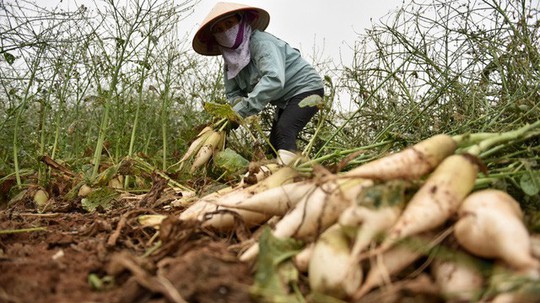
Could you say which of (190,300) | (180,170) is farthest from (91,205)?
(190,300)

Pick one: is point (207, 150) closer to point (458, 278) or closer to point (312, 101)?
point (312, 101)

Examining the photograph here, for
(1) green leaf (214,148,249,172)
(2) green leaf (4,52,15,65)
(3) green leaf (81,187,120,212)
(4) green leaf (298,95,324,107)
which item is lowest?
(3) green leaf (81,187,120,212)

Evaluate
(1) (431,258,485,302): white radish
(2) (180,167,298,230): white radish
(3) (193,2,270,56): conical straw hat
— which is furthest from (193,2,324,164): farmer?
(1) (431,258,485,302): white radish

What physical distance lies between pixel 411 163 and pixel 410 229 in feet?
0.87

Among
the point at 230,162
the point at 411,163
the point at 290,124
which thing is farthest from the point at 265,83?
the point at 411,163

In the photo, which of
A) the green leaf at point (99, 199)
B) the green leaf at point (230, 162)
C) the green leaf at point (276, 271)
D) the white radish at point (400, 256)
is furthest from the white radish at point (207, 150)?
the white radish at point (400, 256)

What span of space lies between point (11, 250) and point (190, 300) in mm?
831

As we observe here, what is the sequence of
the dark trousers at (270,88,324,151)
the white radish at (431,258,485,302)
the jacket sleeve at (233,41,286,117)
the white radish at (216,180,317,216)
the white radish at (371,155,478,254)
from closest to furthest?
the white radish at (431,258,485,302)
the white radish at (371,155,478,254)
the white radish at (216,180,317,216)
the jacket sleeve at (233,41,286,117)
the dark trousers at (270,88,324,151)

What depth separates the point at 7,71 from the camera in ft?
10.0

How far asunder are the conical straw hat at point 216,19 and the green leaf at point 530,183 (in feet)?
7.29

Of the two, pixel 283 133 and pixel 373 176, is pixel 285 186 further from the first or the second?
pixel 283 133

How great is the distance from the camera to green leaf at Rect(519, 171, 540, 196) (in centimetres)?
129

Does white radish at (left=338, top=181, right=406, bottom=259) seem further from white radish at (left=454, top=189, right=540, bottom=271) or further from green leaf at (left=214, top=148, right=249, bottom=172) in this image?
green leaf at (left=214, top=148, right=249, bottom=172)

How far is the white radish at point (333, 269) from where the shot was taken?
0.96m
